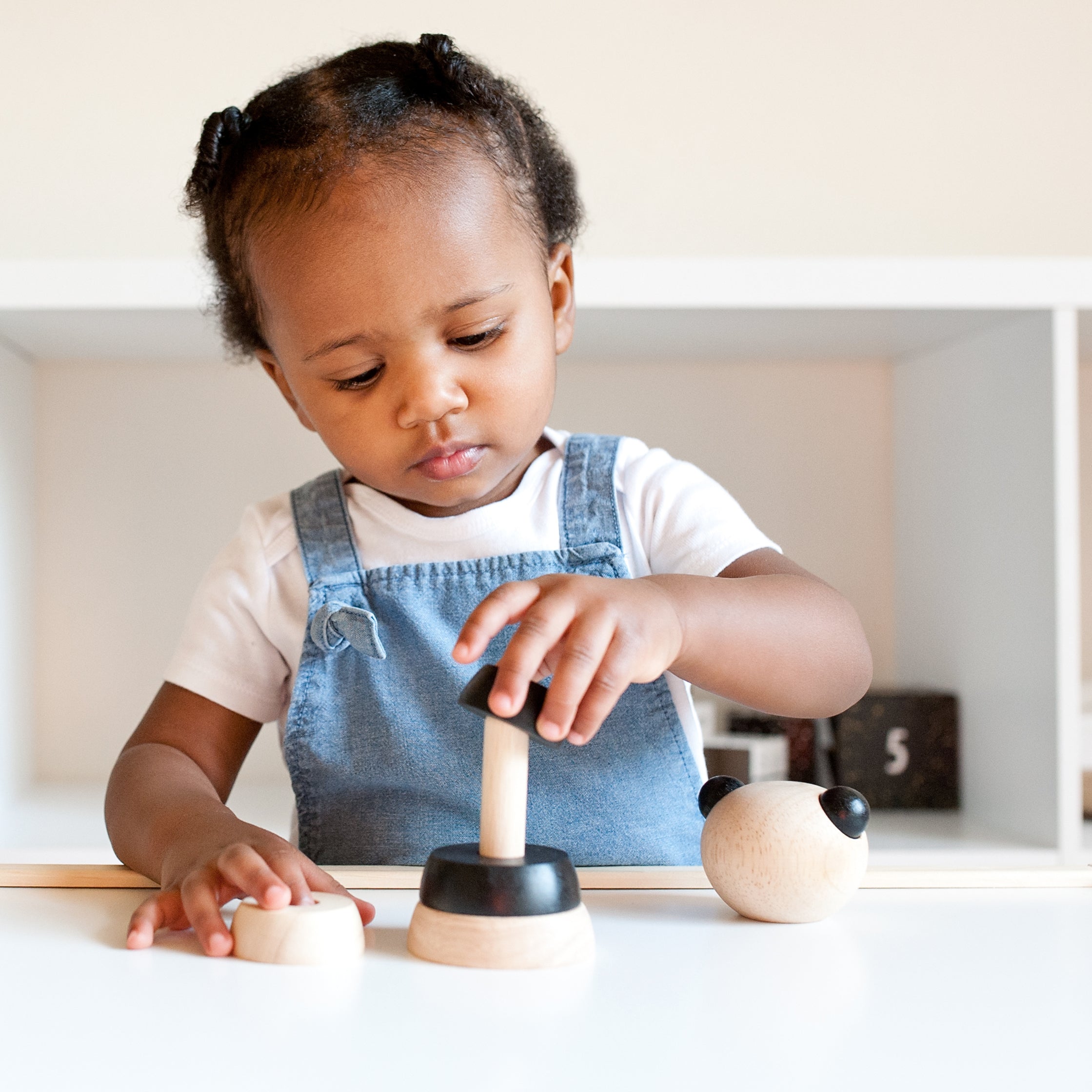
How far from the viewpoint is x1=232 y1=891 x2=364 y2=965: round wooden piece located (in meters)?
0.42

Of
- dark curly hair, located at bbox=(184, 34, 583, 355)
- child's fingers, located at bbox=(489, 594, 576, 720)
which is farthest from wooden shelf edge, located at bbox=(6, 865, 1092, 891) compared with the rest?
dark curly hair, located at bbox=(184, 34, 583, 355)

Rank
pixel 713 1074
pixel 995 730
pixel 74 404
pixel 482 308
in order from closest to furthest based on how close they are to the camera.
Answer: pixel 713 1074, pixel 482 308, pixel 995 730, pixel 74 404

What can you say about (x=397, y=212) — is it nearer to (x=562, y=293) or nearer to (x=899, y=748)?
(x=562, y=293)

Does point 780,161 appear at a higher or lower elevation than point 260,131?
higher

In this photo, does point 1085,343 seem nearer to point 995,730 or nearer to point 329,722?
point 995,730

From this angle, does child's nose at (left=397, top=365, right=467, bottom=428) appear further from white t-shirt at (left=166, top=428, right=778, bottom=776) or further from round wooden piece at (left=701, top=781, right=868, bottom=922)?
round wooden piece at (left=701, top=781, right=868, bottom=922)

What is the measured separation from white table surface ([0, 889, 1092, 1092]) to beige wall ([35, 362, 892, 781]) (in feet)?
3.31

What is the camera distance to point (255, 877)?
48 centimetres

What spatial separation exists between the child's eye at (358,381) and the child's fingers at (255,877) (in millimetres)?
268

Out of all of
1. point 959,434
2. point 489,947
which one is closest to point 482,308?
point 489,947

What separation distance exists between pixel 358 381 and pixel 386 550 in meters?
0.15

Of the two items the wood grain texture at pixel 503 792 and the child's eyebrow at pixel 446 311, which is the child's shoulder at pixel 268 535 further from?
the wood grain texture at pixel 503 792

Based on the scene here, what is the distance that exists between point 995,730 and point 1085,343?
1.34ft

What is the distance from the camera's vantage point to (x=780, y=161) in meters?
1.51
